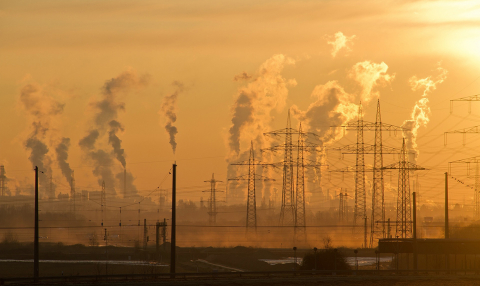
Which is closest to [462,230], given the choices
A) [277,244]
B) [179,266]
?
[277,244]

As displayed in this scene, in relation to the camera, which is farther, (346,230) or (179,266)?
(346,230)

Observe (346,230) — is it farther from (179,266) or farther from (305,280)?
(305,280)

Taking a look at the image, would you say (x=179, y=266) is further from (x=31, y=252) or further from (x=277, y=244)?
(x=277, y=244)

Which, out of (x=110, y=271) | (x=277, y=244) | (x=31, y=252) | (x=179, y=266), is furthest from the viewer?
(x=277, y=244)

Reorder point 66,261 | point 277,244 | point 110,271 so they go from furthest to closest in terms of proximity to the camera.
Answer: point 277,244 → point 66,261 → point 110,271

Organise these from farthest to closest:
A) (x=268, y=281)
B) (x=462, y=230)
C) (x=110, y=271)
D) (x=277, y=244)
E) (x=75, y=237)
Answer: (x=75, y=237) < (x=277, y=244) < (x=462, y=230) < (x=110, y=271) < (x=268, y=281)

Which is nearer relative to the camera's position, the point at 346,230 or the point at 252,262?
the point at 252,262

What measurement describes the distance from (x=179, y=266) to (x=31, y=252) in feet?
109

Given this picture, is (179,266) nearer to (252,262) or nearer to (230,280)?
(252,262)

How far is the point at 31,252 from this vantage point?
103 meters

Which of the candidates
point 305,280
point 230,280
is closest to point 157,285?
point 230,280

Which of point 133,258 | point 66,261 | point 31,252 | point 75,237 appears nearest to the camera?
point 66,261

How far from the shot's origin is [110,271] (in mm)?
72938

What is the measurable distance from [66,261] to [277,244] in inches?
2203
